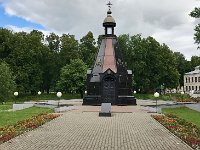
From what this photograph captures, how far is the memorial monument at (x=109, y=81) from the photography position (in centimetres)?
3428

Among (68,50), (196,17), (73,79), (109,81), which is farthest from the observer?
(68,50)

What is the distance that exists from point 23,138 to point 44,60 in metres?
50.5

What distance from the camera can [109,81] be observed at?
34.2 metres

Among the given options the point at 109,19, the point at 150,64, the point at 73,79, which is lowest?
the point at 73,79

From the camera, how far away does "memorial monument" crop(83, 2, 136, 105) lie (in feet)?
112

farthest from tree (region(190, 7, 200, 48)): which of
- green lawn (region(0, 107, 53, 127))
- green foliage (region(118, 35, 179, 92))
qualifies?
green foliage (region(118, 35, 179, 92))

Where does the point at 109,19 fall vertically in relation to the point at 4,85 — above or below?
above

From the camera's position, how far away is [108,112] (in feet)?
76.5

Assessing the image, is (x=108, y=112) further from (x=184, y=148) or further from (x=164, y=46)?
(x=164, y=46)

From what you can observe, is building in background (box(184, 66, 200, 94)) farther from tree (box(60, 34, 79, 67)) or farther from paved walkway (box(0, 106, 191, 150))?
paved walkway (box(0, 106, 191, 150))

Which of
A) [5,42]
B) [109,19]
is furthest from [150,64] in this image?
[109,19]

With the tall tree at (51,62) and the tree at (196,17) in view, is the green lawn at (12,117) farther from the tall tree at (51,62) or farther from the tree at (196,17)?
the tall tree at (51,62)

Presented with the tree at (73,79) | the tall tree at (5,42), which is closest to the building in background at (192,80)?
the tree at (73,79)

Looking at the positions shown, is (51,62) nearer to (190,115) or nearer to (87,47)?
(87,47)
